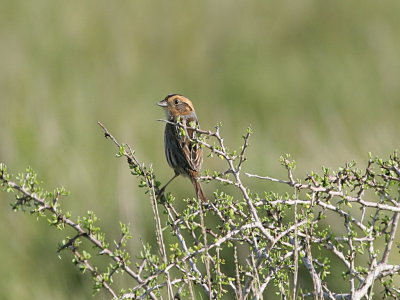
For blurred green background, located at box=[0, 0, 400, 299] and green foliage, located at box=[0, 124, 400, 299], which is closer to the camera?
green foliage, located at box=[0, 124, 400, 299]

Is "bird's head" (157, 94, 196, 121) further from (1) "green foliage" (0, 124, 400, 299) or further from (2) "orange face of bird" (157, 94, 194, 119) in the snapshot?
(1) "green foliage" (0, 124, 400, 299)

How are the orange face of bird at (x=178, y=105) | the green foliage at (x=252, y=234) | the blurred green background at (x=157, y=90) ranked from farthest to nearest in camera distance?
Result: the blurred green background at (x=157, y=90)
the orange face of bird at (x=178, y=105)
the green foliage at (x=252, y=234)

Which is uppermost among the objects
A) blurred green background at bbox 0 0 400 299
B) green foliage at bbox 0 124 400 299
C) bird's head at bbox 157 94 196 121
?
blurred green background at bbox 0 0 400 299

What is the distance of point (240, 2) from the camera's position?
42.1 ft

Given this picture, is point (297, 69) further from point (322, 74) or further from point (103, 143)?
point (103, 143)

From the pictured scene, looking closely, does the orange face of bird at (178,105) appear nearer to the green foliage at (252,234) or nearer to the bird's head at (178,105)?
the bird's head at (178,105)

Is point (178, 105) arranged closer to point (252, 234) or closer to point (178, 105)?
point (178, 105)

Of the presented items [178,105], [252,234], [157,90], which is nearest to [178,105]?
[178,105]

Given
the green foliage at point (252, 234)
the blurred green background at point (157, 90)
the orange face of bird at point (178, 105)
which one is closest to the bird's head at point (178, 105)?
the orange face of bird at point (178, 105)

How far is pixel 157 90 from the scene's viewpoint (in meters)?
11.1

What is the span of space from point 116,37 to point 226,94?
1.88m

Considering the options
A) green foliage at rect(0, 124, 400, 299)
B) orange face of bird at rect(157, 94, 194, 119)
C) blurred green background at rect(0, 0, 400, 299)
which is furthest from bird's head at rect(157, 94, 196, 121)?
green foliage at rect(0, 124, 400, 299)

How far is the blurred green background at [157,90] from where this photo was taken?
7613mm

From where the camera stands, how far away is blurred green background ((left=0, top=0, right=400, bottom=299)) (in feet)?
25.0
